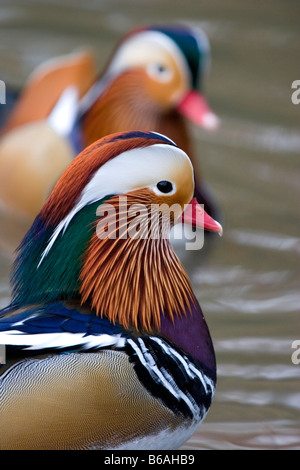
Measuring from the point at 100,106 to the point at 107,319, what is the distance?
2.40 metres

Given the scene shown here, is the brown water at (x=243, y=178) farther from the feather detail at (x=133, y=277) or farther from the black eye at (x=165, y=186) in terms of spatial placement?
the black eye at (x=165, y=186)

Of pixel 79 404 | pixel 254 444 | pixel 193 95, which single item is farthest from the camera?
pixel 193 95

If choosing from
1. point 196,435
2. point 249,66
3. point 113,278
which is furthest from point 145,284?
point 249,66

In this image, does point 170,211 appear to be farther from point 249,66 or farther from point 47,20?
point 47,20

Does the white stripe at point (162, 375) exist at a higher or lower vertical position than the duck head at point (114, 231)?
lower

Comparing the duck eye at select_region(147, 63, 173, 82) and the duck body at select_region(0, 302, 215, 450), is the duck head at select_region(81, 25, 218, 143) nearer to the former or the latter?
the duck eye at select_region(147, 63, 173, 82)

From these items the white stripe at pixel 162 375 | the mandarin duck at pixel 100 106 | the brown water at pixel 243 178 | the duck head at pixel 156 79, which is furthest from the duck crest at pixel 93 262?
the duck head at pixel 156 79

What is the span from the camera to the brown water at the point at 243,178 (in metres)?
3.18

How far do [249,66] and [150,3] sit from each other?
95 centimetres

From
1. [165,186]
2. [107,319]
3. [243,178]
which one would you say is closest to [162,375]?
[107,319]

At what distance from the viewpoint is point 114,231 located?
97.0 inches

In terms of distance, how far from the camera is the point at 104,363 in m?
2.28

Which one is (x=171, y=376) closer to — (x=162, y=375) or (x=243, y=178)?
(x=162, y=375)

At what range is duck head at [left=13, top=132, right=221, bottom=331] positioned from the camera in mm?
2346
